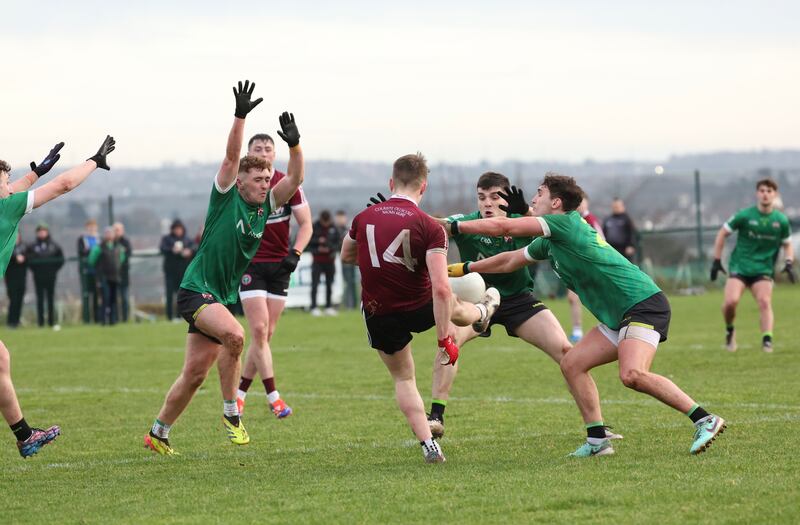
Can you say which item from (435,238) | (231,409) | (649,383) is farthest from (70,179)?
(649,383)

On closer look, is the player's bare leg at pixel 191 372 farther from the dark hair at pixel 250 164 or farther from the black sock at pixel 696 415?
the black sock at pixel 696 415

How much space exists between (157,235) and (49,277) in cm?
752

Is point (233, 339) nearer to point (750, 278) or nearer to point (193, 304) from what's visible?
point (193, 304)

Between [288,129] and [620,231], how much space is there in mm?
18674

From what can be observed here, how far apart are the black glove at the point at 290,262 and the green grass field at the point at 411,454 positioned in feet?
4.27

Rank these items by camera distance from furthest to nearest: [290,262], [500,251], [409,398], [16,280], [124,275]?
[124,275]
[16,280]
[290,262]
[500,251]
[409,398]

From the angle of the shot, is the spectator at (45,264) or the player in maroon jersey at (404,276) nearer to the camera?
the player in maroon jersey at (404,276)

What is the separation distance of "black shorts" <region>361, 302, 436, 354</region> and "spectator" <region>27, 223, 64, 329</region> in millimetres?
20067

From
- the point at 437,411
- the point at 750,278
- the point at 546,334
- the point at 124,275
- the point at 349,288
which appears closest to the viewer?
the point at 437,411

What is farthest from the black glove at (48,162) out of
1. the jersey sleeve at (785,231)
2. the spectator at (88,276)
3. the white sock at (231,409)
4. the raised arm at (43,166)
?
the spectator at (88,276)

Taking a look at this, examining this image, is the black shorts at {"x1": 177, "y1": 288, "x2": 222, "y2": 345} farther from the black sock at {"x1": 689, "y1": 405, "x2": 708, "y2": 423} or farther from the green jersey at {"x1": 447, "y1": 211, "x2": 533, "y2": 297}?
the black sock at {"x1": 689, "y1": 405, "x2": 708, "y2": 423}

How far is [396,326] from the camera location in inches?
322

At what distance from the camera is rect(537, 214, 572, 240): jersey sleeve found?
8.16 m

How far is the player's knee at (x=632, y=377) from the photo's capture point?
8031 millimetres
